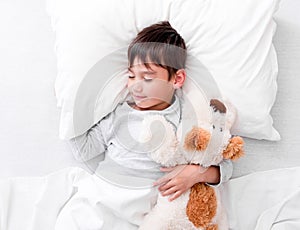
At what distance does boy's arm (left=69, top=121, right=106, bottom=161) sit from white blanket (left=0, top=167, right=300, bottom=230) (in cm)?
5

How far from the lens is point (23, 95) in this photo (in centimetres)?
148

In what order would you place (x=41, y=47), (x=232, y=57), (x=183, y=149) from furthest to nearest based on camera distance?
(x=41, y=47), (x=232, y=57), (x=183, y=149)

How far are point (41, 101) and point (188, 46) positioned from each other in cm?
40

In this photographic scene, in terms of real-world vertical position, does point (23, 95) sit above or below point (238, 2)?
below

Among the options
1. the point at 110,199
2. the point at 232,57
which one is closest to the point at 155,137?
the point at 110,199

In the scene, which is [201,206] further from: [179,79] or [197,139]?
[179,79]

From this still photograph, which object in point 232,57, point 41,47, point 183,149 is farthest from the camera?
point 41,47

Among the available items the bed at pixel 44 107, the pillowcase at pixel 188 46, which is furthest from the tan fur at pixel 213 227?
the pillowcase at pixel 188 46

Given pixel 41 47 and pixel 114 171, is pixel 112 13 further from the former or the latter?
pixel 114 171

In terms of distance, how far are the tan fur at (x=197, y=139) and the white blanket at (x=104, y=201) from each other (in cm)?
14

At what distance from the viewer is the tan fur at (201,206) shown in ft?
4.14

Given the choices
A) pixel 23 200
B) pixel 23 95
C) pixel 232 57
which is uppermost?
pixel 232 57

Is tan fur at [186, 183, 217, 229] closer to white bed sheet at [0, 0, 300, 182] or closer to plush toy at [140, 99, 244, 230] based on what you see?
plush toy at [140, 99, 244, 230]

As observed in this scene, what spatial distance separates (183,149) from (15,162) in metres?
0.44
